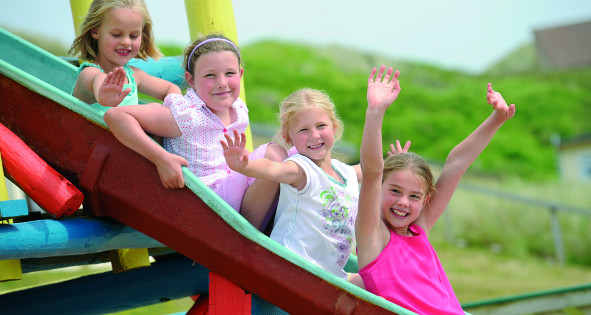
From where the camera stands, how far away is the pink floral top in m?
2.64

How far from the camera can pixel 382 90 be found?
247 cm

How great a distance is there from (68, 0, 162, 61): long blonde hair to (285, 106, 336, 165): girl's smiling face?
85cm

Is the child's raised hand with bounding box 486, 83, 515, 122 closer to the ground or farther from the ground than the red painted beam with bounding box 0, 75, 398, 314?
farther from the ground

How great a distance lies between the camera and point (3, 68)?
2.62 metres

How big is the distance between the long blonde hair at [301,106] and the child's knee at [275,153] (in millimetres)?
37

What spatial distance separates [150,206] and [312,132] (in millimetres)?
649

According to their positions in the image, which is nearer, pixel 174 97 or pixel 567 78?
pixel 174 97

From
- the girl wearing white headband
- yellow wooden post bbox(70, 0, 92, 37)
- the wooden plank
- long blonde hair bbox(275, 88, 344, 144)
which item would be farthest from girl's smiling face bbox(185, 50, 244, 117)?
yellow wooden post bbox(70, 0, 92, 37)

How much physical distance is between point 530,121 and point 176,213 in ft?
85.3

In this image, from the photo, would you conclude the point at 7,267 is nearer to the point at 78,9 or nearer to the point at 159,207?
the point at 159,207

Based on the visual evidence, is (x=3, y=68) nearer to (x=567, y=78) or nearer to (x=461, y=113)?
(x=461, y=113)

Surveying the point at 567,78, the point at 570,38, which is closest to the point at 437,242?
the point at 567,78

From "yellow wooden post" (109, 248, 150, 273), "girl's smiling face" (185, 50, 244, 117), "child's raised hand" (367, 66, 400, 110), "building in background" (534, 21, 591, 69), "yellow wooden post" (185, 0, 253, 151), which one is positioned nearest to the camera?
"child's raised hand" (367, 66, 400, 110)

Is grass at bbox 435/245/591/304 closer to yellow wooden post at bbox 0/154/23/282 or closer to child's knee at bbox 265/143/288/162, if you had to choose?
child's knee at bbox 265/143/288/162
